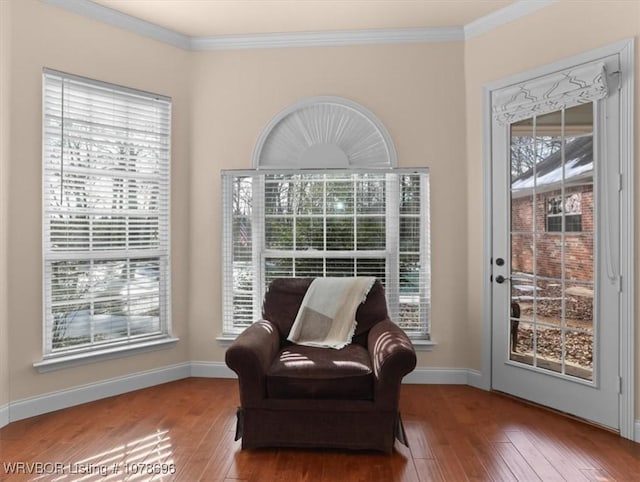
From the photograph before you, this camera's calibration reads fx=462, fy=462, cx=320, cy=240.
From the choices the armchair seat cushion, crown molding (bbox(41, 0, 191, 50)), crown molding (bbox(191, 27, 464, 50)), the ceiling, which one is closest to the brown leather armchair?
the armchair seat cushion

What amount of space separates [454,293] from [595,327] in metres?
1.08

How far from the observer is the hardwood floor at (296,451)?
2303 millimetres

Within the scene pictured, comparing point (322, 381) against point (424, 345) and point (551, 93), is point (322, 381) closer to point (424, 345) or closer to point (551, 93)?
point (424, 345)

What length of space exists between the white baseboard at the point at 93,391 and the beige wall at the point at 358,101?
24 centimetres

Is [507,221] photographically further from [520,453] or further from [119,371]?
[119,371]

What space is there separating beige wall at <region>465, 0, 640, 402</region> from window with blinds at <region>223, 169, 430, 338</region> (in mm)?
371

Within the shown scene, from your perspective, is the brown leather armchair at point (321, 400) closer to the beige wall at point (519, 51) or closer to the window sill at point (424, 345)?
the window sill at point (424, 345)

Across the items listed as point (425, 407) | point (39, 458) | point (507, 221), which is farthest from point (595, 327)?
point (39, 458)

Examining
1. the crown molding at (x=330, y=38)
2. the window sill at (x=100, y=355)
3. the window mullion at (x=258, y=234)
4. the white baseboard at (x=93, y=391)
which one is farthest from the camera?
the window mullion at (x=258, y=234)

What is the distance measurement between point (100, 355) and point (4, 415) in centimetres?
67

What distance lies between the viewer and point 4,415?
2908 millimetres

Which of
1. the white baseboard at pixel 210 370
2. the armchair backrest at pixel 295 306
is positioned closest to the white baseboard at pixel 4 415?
the white baseboard at pixel 210 370

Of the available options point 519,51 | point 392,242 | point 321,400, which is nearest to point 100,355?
point 321,400

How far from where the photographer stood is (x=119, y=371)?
11.6 feet
